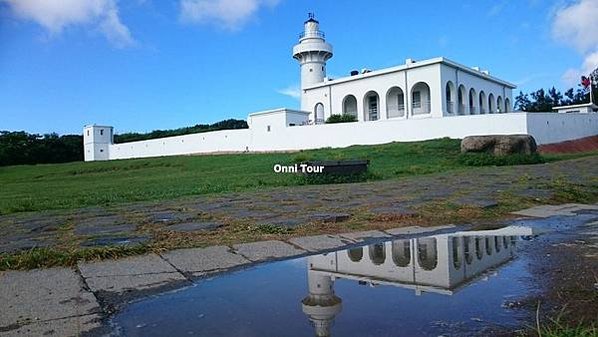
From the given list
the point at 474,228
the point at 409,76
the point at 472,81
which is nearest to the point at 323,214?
the point at 474,228

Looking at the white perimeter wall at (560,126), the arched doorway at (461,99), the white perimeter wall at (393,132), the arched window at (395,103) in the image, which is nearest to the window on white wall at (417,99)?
the arched window at (395,103)

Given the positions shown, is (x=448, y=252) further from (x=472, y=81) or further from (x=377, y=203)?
(x=472, y=81)

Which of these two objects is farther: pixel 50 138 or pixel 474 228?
pixel 50 138

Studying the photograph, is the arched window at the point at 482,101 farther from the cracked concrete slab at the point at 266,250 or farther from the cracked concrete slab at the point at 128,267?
the cracked concrete slab at the point at 128,267

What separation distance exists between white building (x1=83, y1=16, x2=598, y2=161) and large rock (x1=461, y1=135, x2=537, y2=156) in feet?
26.6

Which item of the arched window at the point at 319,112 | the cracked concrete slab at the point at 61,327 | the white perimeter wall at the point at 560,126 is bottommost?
the cracked concrete slab at the point at 61,327

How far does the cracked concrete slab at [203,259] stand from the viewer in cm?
375

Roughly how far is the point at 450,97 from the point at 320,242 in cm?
3514

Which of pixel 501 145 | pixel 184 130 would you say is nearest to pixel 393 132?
pixel 501 145

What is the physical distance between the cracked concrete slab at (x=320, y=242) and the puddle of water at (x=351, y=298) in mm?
270

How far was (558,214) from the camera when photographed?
20.2ft

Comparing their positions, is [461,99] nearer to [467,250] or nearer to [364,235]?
[364,235]

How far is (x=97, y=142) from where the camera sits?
5559cm

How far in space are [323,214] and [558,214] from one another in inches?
115
